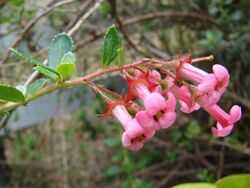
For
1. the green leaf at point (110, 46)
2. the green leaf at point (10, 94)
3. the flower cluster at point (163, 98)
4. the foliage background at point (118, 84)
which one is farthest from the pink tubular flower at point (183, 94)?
the foliage background at point (118, 84)

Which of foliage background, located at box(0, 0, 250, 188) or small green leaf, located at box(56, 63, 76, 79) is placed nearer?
small green leaf, located at box(56, 63, 76, 79)

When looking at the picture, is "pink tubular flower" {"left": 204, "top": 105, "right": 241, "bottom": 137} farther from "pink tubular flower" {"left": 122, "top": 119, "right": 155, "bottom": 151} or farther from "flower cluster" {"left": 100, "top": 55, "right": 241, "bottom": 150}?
"pink tubular flower" {"left": 122, "top": 119, "right": 155, "bottom": 151}

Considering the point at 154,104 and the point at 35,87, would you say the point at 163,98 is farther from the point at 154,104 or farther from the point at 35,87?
the point at 35,87

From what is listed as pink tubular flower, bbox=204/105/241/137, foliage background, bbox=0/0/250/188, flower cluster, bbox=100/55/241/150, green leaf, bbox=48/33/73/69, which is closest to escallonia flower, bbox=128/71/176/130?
flower cluster, bbox=100/55/241/150

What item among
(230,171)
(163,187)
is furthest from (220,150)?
(163,187)

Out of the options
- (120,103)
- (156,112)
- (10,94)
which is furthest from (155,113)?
(10,94)

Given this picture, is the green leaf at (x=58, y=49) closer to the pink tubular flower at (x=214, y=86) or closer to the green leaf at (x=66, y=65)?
the green leaf at (x=66, y=65)
